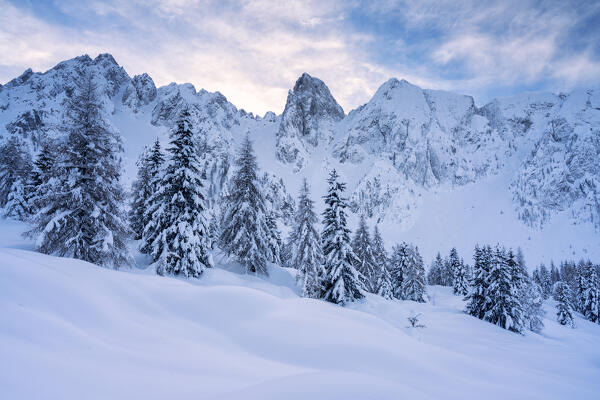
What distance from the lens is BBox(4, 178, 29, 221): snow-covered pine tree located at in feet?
95.0

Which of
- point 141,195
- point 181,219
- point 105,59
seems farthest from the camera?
point 105,59

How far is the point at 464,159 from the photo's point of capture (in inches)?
6959

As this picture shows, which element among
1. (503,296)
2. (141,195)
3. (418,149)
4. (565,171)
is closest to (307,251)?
(141,195)

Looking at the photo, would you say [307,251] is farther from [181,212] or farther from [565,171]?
[565,171]

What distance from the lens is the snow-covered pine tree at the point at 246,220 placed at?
21.8m

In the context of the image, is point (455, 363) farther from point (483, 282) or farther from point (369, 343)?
point (483, 282)

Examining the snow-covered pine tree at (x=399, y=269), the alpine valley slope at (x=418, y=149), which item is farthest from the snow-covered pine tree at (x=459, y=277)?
the alpine valley slope at (x=418, y=149)

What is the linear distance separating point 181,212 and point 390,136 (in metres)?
170

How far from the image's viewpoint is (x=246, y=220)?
22.0 m

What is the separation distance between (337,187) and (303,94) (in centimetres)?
18587

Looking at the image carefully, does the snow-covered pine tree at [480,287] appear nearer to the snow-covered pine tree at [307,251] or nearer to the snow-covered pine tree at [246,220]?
the snow-covered pine tree at [307,251]

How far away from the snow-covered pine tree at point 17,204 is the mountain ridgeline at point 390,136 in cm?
7344

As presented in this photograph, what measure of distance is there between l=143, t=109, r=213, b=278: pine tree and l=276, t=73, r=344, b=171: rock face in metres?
154

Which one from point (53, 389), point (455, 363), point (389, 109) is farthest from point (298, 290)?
point (389, 109)
